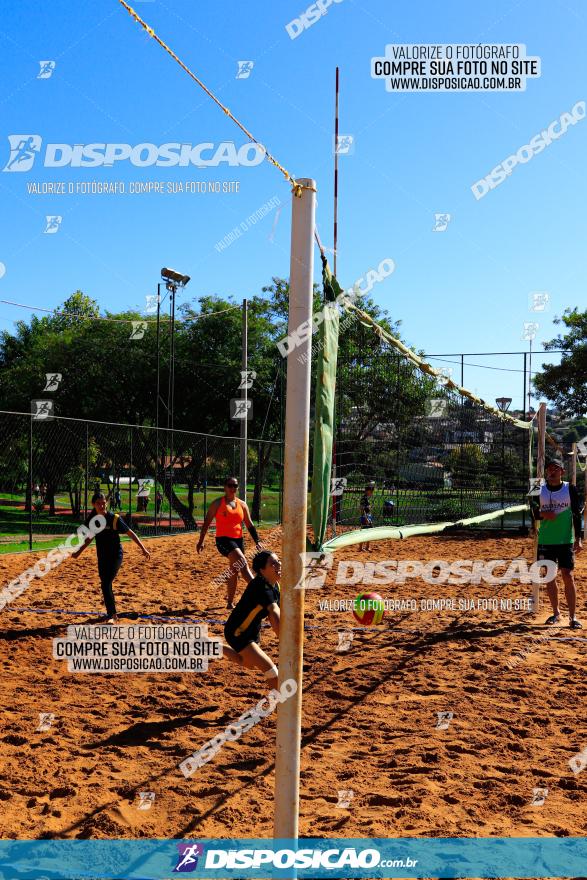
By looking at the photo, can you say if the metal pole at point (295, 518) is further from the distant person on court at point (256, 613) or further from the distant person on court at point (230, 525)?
the distant person on court at point (230, 525)

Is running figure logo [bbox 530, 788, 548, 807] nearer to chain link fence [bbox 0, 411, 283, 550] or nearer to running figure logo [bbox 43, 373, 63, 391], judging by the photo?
chain link fence [bbox 0, 411, 283, 550]

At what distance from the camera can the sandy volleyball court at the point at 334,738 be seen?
13.2ft

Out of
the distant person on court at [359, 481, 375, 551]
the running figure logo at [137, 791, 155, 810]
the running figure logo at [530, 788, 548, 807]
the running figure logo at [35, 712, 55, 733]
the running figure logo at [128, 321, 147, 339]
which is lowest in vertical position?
the running figure logo at [137, 791, 155, 810]

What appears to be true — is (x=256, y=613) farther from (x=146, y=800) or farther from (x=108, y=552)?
(x=108, y=552)

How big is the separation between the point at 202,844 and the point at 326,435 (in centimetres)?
226

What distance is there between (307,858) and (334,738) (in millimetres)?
1687

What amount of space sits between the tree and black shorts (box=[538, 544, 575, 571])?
2149 centimetres

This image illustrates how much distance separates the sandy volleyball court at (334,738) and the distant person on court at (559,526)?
572mm

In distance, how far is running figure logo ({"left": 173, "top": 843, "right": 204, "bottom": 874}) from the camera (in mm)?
3570

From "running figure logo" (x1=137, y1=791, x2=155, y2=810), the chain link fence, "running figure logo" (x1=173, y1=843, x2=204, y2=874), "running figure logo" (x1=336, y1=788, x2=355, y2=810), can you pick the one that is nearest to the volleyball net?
"running figure logo" (x1=336, y1=788, x2=355, y2=810)

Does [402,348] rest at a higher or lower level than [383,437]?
higher

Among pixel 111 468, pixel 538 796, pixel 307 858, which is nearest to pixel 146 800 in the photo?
pixel 307 858

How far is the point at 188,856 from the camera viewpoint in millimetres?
3650

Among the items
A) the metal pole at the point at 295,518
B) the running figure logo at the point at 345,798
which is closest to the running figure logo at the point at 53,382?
the running figure logo at the point at 345,798
